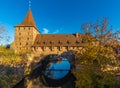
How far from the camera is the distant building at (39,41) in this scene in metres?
59.2

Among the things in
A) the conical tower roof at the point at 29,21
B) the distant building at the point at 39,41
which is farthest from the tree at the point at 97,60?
the conical tower roof at the point at 29,21

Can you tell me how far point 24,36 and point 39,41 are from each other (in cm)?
488

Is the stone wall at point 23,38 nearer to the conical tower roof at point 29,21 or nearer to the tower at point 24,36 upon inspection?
the tower at point 24,36

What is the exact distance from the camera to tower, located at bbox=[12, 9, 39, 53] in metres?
60.2

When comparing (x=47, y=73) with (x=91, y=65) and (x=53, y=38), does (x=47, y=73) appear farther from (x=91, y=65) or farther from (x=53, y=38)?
(x=53, y=38)

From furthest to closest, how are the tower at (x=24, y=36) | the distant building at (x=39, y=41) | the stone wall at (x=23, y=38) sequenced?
the tower at (x=24, y=36)
the stone wall at (x=23, y=38)
the distant building at (x=39, y=41)

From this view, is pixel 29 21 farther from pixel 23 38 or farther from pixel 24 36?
pixel 23 38

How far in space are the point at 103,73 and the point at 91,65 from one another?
3.48 ft

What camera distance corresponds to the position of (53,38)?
2490 inches

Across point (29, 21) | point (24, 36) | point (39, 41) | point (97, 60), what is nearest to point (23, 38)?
point (24, 36)

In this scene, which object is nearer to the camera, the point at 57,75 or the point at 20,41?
the point at 57,75

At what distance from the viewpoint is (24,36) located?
61.7m

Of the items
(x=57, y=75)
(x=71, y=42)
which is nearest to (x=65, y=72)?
(x=57, y=75)

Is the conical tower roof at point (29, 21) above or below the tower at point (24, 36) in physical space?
above
